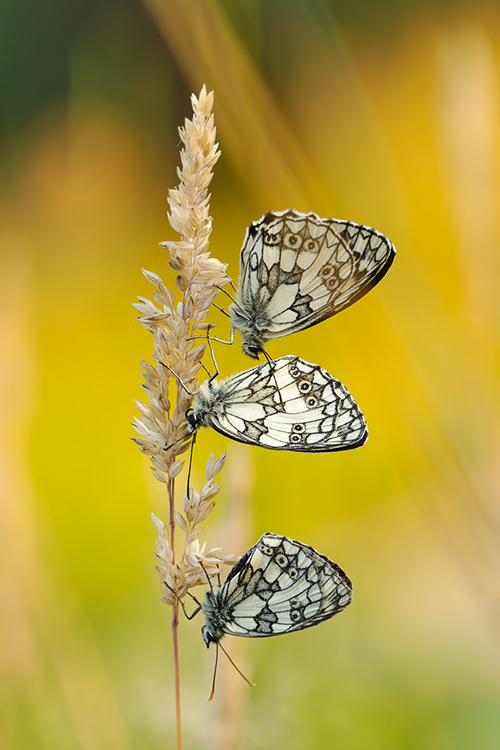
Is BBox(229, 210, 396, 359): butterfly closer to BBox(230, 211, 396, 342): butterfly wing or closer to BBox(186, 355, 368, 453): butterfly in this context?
BBox(230, 211, 396, 342): butterfly wing

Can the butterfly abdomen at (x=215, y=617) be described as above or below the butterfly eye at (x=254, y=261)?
below

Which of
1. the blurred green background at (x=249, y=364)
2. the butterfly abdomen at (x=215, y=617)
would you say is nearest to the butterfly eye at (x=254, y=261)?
the blurred green background at (x=249, y=364)

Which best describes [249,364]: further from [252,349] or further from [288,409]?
[288,409]

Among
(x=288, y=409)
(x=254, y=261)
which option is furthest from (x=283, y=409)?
(x=254, y=261)

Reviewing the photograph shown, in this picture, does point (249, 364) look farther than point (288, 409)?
Yes

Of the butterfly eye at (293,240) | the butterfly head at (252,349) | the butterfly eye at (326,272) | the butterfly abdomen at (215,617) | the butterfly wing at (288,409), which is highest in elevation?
the butterfly eye at (293,240)

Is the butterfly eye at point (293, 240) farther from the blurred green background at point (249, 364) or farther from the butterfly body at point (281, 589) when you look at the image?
the butterfly body at point (281, 589)

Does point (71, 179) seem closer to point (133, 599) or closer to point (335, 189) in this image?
point (335, 189)
